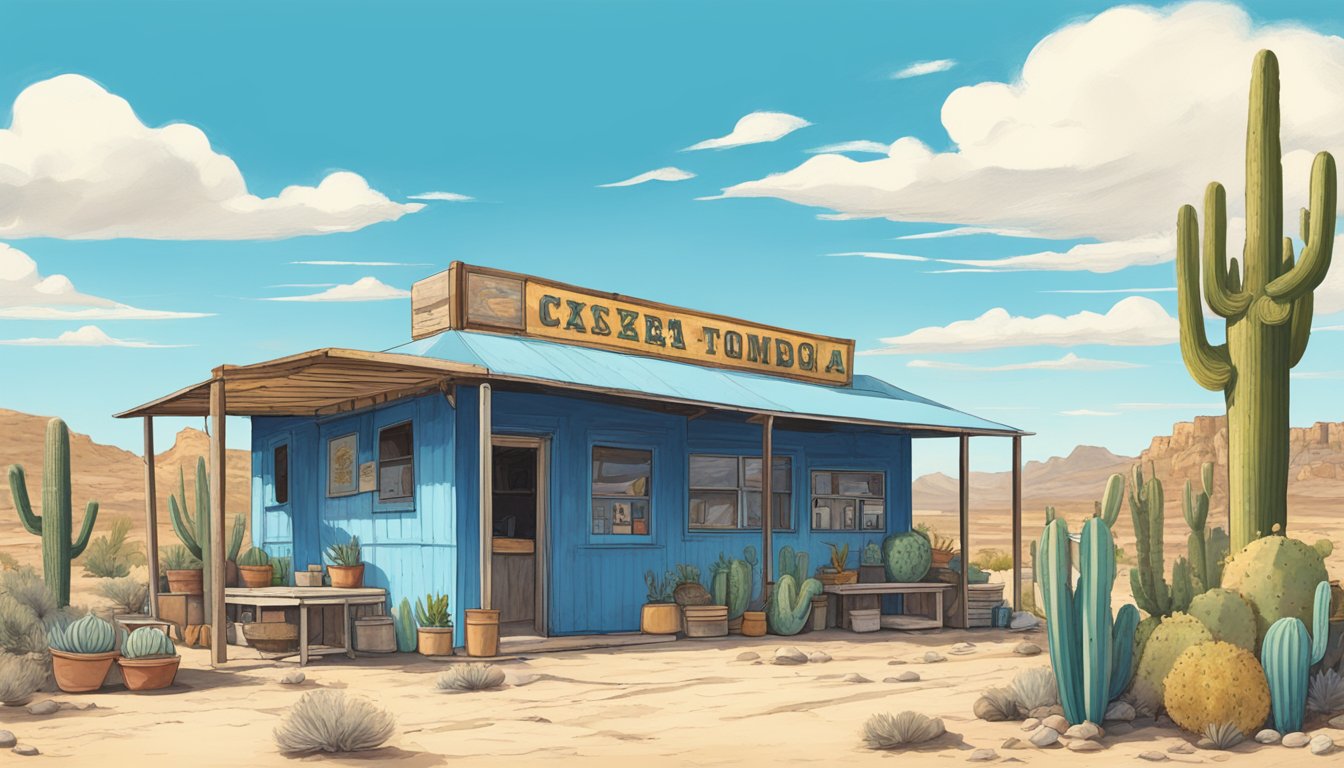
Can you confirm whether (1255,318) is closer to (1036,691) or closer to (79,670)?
(1036,691)

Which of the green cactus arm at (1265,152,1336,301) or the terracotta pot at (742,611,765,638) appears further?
the terracotta pot at (742,611,765,638)

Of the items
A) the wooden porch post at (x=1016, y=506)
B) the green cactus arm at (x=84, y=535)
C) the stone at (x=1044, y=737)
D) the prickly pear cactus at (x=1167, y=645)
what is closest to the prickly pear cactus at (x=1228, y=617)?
the prickly pear cactus at (x=1167, y=645)

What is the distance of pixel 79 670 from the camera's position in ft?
37.2

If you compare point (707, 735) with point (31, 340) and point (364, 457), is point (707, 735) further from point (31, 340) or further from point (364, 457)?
point (31, 340)

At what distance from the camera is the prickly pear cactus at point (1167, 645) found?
30.7 ft

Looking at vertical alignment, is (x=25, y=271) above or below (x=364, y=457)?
above

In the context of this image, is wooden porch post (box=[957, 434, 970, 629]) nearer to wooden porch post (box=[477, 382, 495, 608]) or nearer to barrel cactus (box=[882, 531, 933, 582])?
barrel cactus (box=[882, 531, 933, 582])

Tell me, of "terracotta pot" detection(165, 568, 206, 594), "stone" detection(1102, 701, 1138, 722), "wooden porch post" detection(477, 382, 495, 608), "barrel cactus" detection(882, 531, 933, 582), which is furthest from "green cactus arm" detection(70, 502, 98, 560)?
"stone" detection(1102, 701, 1138, 722)

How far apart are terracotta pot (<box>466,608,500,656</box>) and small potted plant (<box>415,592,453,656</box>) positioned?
316 millimetres

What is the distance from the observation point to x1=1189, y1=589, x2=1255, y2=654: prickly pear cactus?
9.48 meters

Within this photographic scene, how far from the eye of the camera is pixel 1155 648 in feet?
31.0

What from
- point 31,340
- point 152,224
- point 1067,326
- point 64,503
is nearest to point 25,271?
point 31,340

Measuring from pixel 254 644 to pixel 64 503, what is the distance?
146 inches

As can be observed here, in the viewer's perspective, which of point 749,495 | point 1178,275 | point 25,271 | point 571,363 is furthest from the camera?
point 25,271
